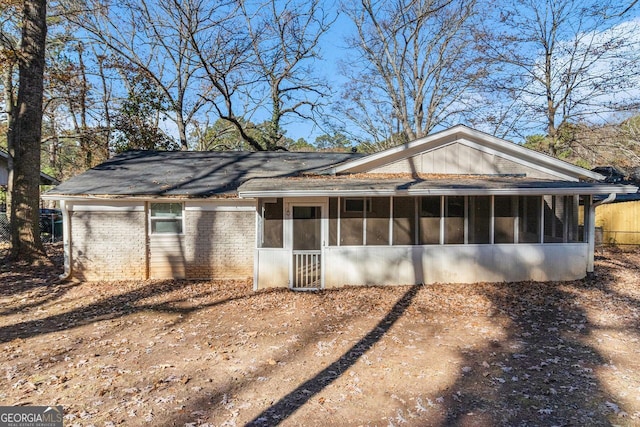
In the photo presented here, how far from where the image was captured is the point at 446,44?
74.8ft

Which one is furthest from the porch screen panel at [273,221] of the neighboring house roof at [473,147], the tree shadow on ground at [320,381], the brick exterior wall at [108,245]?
the brick exterior wall at [108,245]

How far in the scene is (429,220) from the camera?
30.7 feet

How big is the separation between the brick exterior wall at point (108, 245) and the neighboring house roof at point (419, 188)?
12.7 feet

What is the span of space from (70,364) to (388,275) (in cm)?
688

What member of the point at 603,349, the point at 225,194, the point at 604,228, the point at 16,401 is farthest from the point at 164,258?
the point at 604,228

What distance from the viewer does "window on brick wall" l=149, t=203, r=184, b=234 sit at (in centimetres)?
1045

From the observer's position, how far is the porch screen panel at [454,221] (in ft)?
30.7

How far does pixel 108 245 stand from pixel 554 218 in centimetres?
1262

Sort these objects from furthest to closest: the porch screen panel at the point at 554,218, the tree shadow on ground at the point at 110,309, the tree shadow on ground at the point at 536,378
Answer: the porch screen panel at the point at 554,218, the tree shadow on ground at the point at 110,309, the tree shadow on ground at the point at 536,378

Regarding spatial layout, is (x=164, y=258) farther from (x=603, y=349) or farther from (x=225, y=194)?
(x=603, y=349)

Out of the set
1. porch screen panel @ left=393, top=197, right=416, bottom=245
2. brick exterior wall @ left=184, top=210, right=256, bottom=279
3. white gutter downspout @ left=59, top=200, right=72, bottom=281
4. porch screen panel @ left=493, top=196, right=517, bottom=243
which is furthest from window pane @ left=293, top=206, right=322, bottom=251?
white gutter downspout @ left=59, top=200, right=72, bottom=281

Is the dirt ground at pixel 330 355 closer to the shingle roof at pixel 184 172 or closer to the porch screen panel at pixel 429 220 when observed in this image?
the porch screen panel at pixel 429 220

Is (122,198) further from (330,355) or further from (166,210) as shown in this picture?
(330,355)

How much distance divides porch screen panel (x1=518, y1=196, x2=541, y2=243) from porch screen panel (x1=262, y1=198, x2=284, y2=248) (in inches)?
251
